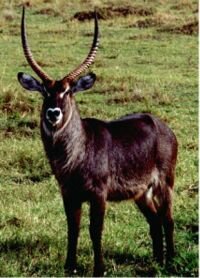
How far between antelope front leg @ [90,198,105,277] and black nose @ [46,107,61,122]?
649mm

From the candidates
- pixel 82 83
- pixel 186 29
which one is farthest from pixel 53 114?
pixel 186 29

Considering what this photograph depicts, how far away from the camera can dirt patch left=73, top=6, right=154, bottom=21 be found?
2311 centimetres

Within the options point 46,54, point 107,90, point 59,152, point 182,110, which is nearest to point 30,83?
point 59,152

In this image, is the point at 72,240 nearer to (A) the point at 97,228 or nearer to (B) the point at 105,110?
(A) the point at 97,228

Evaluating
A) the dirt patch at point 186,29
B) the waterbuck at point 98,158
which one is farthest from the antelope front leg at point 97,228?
the dirt patch at point 186,29

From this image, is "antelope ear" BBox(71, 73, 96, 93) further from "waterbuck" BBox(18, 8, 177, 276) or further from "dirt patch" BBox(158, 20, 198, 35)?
"dirt patch" BBox(158, 20, 198, 35)

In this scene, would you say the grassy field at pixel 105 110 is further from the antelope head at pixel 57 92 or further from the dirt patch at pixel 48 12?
the antelope head at pixel 57 92

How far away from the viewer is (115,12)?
78.0 ft

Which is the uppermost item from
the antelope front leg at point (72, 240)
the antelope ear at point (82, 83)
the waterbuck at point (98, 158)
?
the antelope ear at point (82, 83)

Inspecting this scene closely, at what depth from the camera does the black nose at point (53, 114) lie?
4.69 m

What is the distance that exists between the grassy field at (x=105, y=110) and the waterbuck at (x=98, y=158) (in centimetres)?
32

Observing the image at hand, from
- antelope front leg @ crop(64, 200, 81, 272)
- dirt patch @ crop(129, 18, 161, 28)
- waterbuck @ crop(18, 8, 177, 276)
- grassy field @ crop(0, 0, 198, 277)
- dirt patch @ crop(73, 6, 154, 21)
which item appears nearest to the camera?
waterbuck @ crop(18, 8, 177, 276)

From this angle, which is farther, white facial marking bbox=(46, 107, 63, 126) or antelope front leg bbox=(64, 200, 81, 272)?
antelope front leg bbox=(64, 200, 81, 272)

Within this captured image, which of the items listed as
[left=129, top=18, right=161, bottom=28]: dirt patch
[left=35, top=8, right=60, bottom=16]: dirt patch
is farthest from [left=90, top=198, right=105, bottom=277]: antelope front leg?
[left=35, top=8, right=60, bottom=16]: dirt patch
